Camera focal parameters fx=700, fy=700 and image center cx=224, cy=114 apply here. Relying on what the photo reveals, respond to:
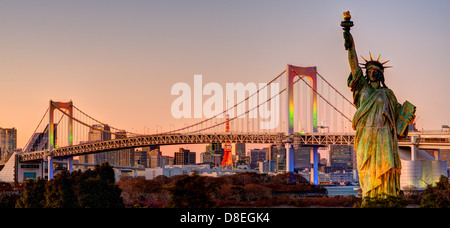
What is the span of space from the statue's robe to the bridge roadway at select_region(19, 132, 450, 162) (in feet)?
121

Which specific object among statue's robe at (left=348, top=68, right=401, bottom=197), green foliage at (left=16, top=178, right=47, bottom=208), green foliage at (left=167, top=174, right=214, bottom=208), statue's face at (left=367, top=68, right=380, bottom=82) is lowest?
green foliage at (left=16, top=178, right=47, bottom=208)

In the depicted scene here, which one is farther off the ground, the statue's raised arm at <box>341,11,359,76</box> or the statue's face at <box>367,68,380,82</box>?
the statue's raised arm at <box>341,11,359,76</box>

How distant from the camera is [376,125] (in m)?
18.1

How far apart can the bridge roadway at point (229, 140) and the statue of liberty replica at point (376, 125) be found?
3684 cm

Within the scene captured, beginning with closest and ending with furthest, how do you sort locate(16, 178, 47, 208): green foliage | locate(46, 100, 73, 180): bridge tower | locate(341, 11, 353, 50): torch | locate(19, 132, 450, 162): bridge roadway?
1. locate(341, 11, 353, 50): torch
2. locate(16, 178, 47, 208): green foliage
3. locate(19, 132, 450, 162): bridge roadway
4. locate(46, 100, 73, 180): bridge tower

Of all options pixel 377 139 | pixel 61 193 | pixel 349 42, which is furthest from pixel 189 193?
pixel 61 193

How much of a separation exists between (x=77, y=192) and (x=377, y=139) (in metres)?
19.5

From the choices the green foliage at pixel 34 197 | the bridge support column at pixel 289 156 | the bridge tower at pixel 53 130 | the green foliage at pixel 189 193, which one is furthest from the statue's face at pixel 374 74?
the bridge tower at pixel 53 130

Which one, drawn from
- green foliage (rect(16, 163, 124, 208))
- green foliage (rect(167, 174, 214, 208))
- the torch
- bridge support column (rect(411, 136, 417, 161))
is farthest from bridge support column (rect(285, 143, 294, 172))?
the torch

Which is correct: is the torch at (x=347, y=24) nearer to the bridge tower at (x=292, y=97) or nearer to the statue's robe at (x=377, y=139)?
the statue's robe at (x=377, y=139)

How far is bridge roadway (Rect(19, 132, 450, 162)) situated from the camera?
5467 centimetres

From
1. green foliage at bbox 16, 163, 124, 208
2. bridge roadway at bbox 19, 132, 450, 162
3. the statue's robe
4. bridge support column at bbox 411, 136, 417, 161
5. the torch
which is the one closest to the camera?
the statue's robe

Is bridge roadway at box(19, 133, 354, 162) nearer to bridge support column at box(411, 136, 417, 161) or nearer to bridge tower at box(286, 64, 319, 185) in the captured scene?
bridge tower at box(286, 64, 319, 185)
